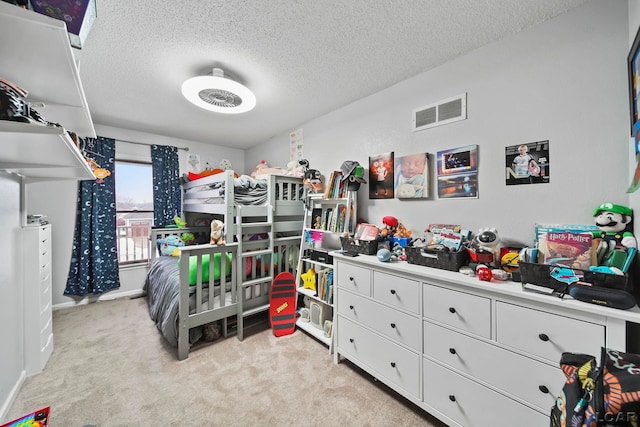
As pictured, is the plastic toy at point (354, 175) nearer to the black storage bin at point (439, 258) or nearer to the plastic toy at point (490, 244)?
the black storage bin at point (439, 258)

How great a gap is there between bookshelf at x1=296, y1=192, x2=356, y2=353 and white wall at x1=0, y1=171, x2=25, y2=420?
2022mm

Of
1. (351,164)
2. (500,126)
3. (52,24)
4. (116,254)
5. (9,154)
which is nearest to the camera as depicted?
(52,24)

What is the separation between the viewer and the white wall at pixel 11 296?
1.44 m

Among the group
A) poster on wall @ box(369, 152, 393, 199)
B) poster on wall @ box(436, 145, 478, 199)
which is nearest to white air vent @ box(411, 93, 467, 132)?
poster on wall @ box(436, 145, 478, 199)

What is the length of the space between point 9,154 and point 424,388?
Answer: 2596mm

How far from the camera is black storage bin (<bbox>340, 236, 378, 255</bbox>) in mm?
1896

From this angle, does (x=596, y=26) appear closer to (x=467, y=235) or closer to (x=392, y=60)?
(x=392, y=60)

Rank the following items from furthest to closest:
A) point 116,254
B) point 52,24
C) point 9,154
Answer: point 116,254
point 9,154
point 52,24

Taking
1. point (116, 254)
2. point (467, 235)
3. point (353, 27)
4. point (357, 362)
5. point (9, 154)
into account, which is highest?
point (353, 27)

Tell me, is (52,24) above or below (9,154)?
above

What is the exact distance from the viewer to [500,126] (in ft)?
5.08

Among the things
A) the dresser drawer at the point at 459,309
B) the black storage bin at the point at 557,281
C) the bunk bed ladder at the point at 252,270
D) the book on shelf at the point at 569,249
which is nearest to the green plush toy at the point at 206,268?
the bunk bed ladder at the point at 252,270

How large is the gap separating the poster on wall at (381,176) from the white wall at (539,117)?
13 centimetres

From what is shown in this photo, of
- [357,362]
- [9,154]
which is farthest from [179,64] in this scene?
[357,362]
